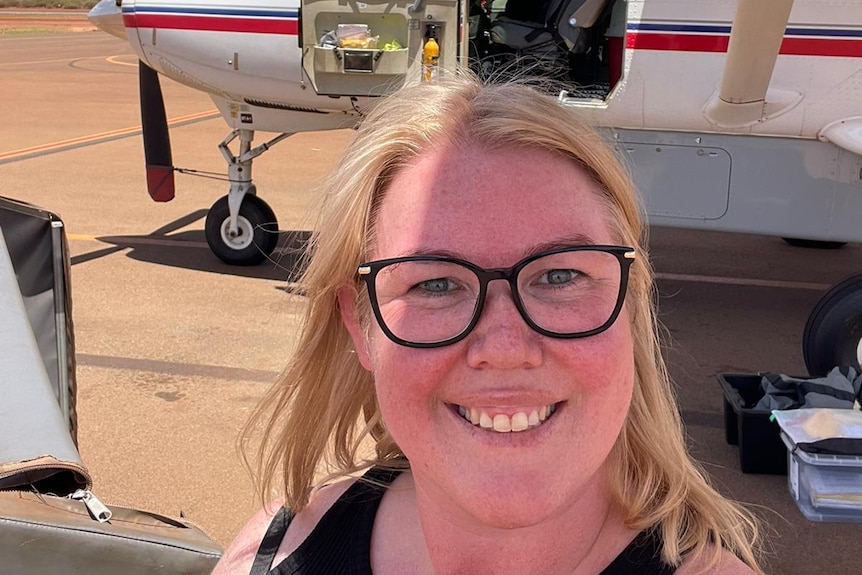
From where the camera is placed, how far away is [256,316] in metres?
5.43

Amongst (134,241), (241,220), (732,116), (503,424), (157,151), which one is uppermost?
(503,424)

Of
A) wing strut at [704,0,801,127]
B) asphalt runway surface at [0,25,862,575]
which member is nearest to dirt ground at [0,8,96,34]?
asphalt runway surface at [0,25,862,575]

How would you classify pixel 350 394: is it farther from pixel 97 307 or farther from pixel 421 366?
pixel 97 307

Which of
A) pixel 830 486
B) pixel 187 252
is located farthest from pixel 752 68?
pixel 187 252

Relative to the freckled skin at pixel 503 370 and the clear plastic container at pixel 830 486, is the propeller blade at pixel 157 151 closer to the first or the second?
the clear plastic container at pixel 830 486

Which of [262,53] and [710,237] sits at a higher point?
[262,53]

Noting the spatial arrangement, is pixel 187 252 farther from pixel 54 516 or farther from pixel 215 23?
pixel 54 516

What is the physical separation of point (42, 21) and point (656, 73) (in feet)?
→ 154

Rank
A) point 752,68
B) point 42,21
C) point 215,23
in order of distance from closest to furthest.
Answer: point 752,68 → point 215,23 → point 42,21

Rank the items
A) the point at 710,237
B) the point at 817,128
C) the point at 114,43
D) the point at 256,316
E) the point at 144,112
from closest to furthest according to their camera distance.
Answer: the point at 817,128 → the point at 256,316 → the point at 144,112 → the point at 710,237 → the point at 114,43

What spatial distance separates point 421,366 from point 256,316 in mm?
A: 4410

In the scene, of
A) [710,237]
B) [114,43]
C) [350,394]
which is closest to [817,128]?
[710,237]

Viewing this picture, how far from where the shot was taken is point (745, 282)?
634cm

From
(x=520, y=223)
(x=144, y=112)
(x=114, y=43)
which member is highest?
(x=520, y=223)
